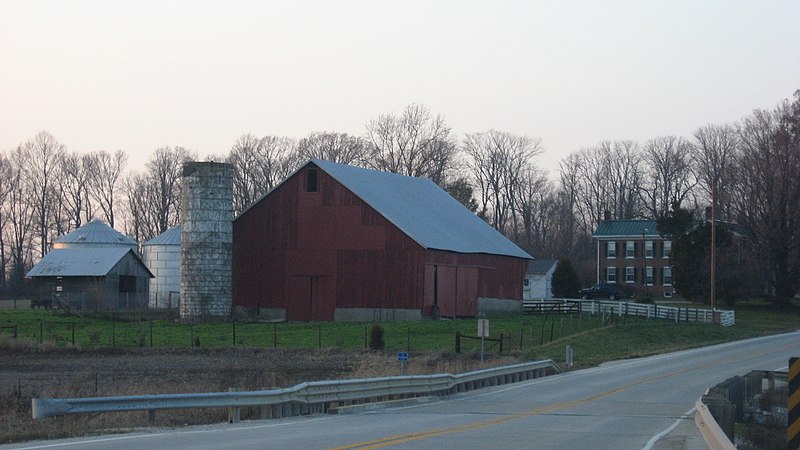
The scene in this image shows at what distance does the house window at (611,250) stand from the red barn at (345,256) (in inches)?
1806

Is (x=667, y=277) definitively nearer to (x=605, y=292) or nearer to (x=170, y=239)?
(x=605, y=292)

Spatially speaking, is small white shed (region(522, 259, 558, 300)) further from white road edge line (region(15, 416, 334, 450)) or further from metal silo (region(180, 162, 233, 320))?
white road edge line (region(15, 416, 334, 450))

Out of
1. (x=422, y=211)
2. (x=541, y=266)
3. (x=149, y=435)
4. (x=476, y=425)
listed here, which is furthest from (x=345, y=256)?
(x=541, y=266)

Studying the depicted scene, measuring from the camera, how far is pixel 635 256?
4350 inches

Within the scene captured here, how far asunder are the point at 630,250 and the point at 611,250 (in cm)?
203

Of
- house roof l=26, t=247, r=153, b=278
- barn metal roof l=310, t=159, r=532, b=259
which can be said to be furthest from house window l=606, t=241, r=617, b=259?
house roof l=26, t=247, r=153, b=278

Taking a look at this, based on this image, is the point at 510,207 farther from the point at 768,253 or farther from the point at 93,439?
the point at 93,439

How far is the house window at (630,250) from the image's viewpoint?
11044cm

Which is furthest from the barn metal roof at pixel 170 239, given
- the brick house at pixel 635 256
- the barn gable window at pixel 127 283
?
the brick house at pixel 635 256

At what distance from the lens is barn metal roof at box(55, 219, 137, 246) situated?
278 ft

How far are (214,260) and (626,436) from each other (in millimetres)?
45749

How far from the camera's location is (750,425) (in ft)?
88.0

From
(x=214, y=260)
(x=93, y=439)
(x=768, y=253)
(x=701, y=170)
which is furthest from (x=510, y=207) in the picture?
(x=93, y=439)

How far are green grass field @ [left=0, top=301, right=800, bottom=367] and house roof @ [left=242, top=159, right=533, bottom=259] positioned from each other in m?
5.20
